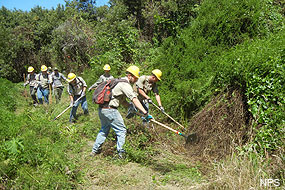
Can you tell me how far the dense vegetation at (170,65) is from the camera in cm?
409

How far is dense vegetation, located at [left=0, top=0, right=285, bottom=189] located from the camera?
409 cm

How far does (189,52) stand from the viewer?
780 centimetres

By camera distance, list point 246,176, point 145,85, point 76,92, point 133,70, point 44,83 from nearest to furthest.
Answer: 1. point 246,176
2. point 133,70
3. point 145,85
4. point 76,92
5. point 44,83

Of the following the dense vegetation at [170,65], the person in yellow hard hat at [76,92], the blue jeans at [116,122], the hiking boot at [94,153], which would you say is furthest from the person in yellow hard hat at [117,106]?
the person in yellow hard hat at [76,92]

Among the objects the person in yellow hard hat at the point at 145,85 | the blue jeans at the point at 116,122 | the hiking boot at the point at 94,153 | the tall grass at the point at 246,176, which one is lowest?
the tall grass at the point at 246,176

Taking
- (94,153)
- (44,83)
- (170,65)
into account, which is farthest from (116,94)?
(44,83)

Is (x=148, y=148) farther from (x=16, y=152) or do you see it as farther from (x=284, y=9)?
(x=284, y=9)

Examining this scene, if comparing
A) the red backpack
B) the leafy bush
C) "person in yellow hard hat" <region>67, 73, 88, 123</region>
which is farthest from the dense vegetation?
the red backpack

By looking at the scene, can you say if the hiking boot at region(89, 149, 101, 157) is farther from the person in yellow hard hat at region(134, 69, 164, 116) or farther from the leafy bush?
the leafy bush

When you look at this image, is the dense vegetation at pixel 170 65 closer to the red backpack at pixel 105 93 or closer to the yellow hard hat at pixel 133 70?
the red backpack at pixel 105 93

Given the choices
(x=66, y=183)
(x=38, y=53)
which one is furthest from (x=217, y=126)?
(x=38, y=53)

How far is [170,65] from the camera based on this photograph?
8.09 metres

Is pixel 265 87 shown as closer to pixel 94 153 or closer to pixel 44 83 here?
pixel 94 153

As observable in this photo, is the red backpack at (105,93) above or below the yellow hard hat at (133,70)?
below
